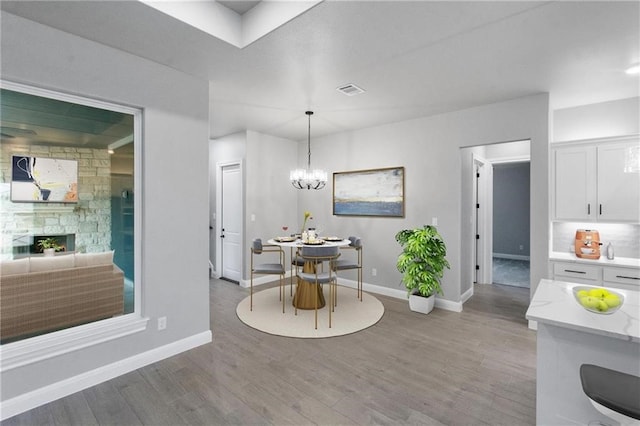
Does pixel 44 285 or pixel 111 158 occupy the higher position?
pixel 111 158

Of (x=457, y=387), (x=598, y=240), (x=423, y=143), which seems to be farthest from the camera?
(x=423, y=143)

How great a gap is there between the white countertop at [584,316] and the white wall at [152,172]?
280cm

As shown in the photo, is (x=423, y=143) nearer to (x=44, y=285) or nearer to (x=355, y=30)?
(x=355, y=30)

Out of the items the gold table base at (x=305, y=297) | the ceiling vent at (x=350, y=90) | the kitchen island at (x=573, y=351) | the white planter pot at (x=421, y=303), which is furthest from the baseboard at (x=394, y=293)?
the ceiling vent at (x=350, y=90)

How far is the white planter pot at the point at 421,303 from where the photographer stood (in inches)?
158

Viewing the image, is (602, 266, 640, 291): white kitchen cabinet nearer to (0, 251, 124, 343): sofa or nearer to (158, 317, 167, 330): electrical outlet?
(158, 317, 167, 330): electrical outlet

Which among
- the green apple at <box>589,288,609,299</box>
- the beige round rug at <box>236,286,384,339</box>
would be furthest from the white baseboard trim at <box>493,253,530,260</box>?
the green apple at <box>589,288,609,299</box>

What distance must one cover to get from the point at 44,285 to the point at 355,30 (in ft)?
10.1

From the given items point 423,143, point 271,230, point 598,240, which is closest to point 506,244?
point 598,240

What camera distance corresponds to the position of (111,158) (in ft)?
8.71

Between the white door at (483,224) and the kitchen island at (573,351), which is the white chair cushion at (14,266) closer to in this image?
the kitchen island at (573,351)

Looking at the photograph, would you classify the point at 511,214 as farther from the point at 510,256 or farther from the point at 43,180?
the point at 43,180

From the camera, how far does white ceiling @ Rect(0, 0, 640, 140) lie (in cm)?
205

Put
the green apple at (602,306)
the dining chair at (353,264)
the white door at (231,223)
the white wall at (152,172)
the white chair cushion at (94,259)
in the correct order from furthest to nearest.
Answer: the white door at (231,223)
the dining chair at (353,264)
the white chair cushion at (94,259)
the white wall at (152,172)
the green apple at (602,306)
